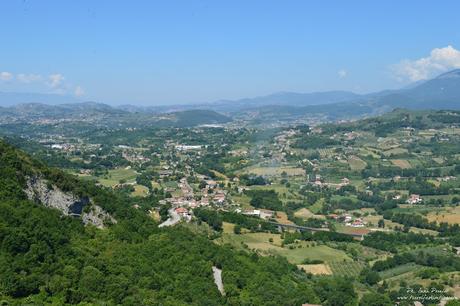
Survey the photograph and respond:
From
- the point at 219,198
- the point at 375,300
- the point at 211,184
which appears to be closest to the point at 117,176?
the point at 211,184

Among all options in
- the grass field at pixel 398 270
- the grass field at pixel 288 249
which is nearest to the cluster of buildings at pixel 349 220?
the grass field at pixel 288 249

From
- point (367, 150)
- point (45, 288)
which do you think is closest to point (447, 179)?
point (367, 150)

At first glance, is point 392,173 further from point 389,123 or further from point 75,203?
point 75,203

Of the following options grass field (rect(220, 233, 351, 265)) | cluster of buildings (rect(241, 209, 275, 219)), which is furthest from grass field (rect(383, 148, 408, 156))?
grass field (rect(220, 233, 351, 265))

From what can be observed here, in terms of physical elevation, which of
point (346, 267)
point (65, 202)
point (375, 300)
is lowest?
point (346, 267)

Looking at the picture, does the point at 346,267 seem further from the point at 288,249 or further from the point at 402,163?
the point at 402,163

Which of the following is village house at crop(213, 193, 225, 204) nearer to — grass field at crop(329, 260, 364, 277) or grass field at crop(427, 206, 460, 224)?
grass field at crop(329, 260, 364, 277)
